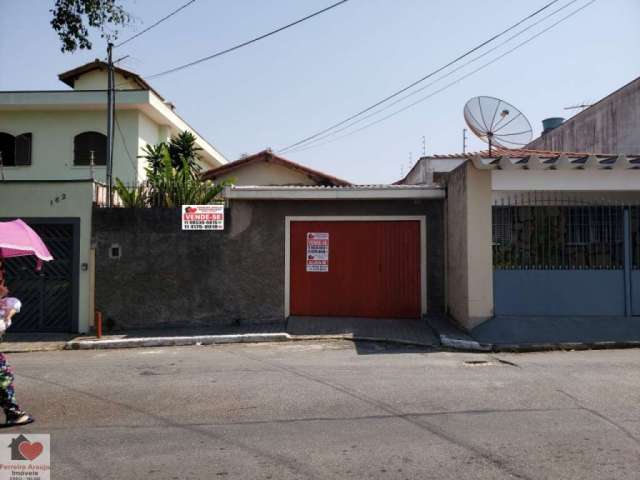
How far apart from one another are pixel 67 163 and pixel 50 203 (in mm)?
7724

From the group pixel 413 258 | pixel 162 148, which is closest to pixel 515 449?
pixel 413 258

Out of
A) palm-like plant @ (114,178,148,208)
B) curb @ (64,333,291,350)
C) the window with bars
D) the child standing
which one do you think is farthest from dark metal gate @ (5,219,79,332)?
the window with bars

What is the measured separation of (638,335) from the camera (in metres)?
10.5

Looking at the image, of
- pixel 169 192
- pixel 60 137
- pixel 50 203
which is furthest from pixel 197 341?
pixel 60 137

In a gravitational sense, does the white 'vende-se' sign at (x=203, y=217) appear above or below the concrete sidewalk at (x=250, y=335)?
above

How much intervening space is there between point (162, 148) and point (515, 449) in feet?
44.7

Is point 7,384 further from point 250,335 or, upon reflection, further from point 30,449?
point 250,335

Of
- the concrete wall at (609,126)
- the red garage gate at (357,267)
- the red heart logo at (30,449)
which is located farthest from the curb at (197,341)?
the concrete wall at (609,126)

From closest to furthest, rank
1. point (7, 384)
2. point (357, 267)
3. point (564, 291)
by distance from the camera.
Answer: point (7, 384) < point (564, 291) < point (357, 267)

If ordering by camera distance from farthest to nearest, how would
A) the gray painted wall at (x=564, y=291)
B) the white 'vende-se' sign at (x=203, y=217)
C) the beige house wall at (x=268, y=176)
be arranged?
the beige house wall at (x=268, y=176) → the white 'vende-se' sign at (x=203, y=217) → the gray painted wall at (x=564, y=291)

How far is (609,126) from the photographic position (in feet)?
69.3

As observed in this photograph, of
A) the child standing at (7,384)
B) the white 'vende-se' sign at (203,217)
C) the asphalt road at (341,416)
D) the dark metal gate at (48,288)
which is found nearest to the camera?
the asphalt road at (341,416)

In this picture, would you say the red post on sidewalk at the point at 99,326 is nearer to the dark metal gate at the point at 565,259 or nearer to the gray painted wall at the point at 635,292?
the dark metal gate at the point at 565,259

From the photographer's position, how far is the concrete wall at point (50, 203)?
12.8 m
